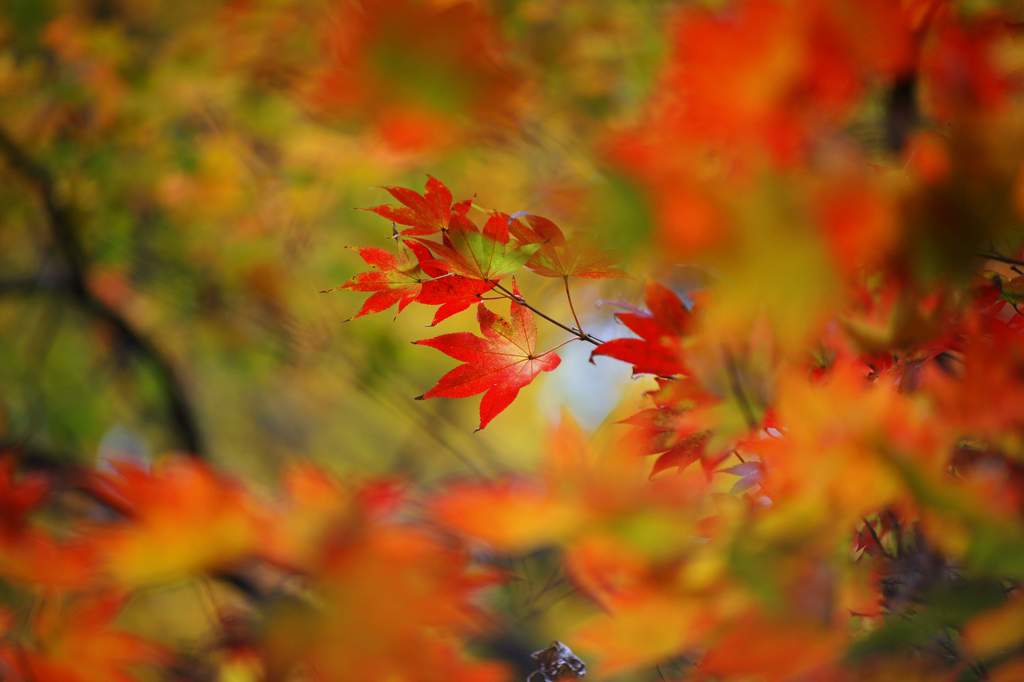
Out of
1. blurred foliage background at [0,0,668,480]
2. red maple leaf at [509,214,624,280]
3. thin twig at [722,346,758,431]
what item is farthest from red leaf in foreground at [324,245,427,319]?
blurred foliage background at [0,0,668,480]

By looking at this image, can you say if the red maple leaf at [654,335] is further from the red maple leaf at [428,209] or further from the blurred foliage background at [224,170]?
the blurred foliage background at [224,170]

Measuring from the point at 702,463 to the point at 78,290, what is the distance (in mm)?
2084

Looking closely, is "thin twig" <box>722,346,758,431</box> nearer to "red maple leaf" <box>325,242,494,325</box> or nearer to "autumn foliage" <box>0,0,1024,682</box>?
"autumn foliage" <box>0,0,1024,682</box>

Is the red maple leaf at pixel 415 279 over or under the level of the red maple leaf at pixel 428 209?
under

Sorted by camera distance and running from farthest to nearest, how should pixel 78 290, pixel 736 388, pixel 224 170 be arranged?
pixel 224 170
pixel 78 290
pixel 736 388

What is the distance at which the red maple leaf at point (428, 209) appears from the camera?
0.73 meters

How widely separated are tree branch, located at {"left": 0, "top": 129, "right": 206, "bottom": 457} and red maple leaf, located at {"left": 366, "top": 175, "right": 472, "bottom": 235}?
1752 millimetres

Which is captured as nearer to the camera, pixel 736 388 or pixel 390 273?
pixel 736 388

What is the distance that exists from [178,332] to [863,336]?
3.09 m

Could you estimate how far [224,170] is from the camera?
7.93 feet

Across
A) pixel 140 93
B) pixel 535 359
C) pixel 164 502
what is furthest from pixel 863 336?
pixel 140 93

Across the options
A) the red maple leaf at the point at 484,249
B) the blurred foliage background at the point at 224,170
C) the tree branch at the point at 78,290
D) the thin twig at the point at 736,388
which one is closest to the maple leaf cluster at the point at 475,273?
the red maple leaf at the point at 484,249

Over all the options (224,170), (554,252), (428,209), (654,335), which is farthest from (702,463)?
(224,170)

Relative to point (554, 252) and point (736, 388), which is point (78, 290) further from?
point (736, 388)
